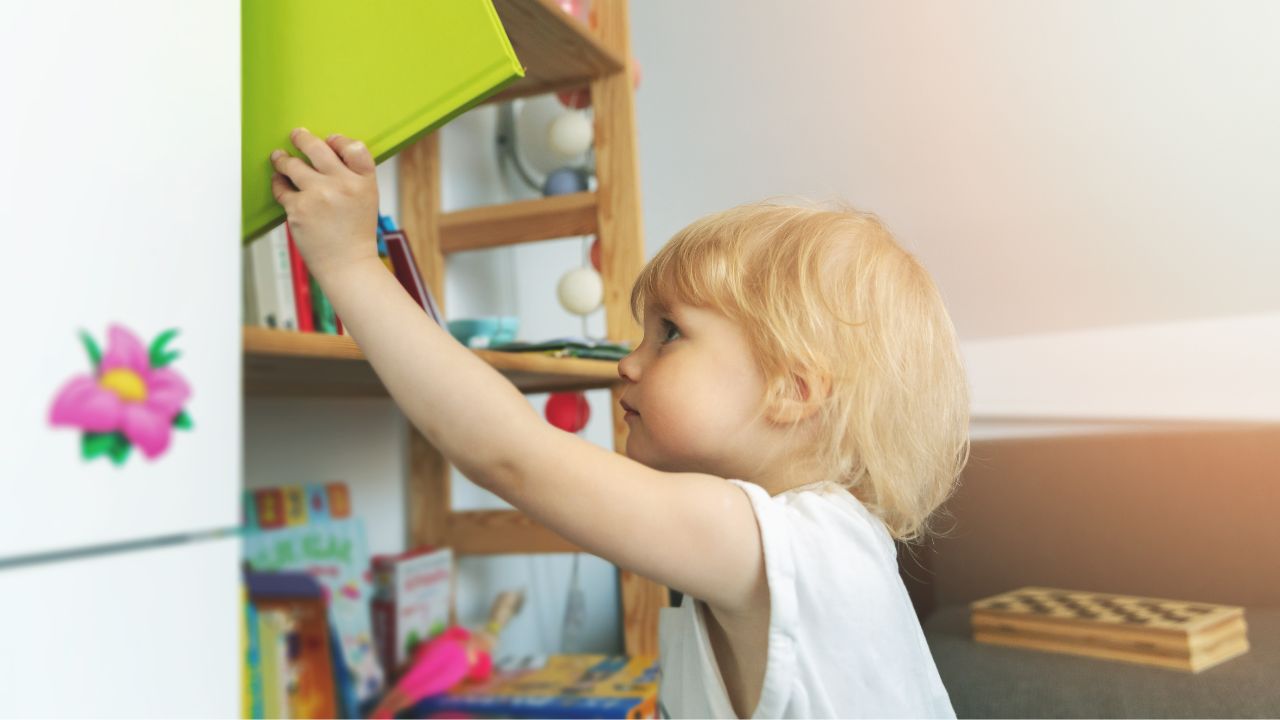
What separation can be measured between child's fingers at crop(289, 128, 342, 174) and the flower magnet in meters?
0.16

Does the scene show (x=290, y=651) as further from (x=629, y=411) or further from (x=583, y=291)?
(x=583, y=291)

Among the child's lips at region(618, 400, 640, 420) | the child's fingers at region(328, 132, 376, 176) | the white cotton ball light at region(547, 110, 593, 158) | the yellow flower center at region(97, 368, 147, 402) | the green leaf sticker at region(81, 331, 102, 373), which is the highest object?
the white cotton ball light at region(547, 110, 593, 158)

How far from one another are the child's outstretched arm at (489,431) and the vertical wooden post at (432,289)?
917 millimetres

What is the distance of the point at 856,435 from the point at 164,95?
50 centimetres

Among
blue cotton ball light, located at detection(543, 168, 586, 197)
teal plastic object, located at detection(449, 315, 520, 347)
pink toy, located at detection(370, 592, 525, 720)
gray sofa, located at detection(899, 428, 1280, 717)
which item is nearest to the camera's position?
gray sofa, located at detection(899, 428, 1280, 717)

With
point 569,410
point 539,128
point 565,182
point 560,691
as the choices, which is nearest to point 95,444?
point 560,691

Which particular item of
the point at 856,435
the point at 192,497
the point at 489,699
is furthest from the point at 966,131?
the point at 192,497

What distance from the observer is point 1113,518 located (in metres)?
1.09

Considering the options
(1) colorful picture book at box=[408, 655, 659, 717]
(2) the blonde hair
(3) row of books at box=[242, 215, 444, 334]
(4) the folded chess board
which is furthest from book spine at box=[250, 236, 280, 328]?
(4) the folded chess board

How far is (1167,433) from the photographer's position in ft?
3.65

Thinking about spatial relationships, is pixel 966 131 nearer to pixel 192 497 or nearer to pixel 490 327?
pixel 490 327

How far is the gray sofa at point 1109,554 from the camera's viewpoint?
90 cm

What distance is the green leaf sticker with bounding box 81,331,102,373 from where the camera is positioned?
0.39 m

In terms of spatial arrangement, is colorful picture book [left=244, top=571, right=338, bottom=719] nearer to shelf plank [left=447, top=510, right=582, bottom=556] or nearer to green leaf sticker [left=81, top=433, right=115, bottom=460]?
shelf plank [left=447, top=510, right=582, bottom=556]
